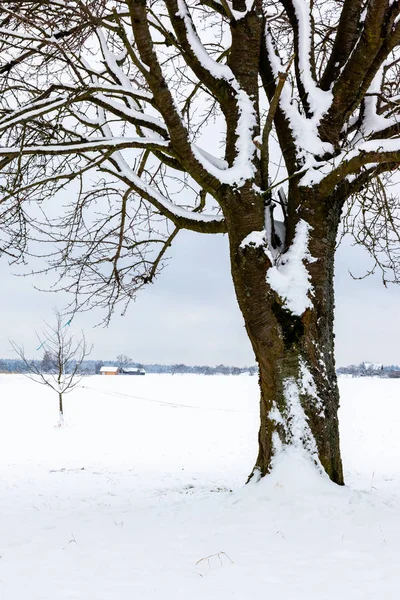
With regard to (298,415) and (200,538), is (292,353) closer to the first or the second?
(298,415)

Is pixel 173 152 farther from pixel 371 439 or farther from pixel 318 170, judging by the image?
pixel 371 439

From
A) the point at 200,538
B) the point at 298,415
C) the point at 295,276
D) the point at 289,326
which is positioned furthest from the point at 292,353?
the point at 200,538

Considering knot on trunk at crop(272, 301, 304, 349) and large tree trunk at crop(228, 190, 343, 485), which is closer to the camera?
large tree trunk at crop(228, 190, 343, 485)

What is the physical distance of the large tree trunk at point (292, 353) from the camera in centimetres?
421

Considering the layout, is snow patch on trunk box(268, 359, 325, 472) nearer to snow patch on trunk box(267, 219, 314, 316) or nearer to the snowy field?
the snowy field

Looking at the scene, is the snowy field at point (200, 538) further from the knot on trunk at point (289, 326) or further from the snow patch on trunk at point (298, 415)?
the knot on trunk at point (289, 326)

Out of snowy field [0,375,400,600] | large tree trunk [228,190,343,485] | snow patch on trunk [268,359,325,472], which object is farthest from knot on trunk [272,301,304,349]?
snowy field [0,375,400,600]

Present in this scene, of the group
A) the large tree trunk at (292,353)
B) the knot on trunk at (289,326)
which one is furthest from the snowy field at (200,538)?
the knot on trunk at (289,326)

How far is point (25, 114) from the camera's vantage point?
4.46 meters

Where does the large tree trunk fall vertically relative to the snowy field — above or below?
above

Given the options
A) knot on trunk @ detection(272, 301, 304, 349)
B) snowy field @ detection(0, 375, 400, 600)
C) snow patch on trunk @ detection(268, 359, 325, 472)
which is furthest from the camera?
knot on trunk @ detection(272, 301, 304, 349)

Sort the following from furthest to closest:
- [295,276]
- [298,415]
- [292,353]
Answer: [295,276] → [292,353] → [298,415]

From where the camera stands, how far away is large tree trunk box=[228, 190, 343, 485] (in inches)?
166

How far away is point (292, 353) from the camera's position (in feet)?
14.2
